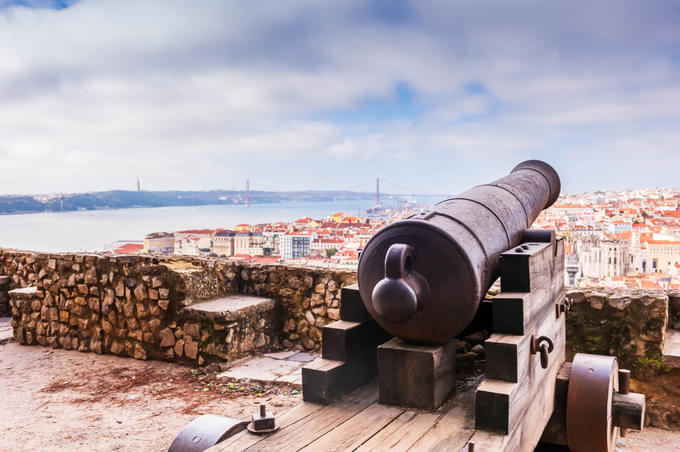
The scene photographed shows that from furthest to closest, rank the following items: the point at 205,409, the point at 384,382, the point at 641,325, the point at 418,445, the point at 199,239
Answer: the point at 199,239 → the point at 205,409 → the point at 641,325 → the point at 384,382 → the point at 418,445

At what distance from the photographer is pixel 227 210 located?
52.5 ft

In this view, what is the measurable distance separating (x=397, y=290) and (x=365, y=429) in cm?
55

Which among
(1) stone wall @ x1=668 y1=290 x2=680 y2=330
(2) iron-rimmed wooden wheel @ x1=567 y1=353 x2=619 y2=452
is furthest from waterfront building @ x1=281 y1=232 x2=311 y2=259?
(2) iron-rimmed wooden wheel @ x1=567 y1=353 x2=619 y2=452

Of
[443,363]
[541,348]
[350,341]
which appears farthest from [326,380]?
[541,348]

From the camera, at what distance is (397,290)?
1.91 m

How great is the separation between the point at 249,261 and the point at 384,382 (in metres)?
3.71

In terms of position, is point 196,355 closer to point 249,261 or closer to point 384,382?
point 249,261

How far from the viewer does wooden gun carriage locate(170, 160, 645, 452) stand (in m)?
1.92

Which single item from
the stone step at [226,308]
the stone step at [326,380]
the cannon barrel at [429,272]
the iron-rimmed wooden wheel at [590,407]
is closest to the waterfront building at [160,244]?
the stone step at [226,308]

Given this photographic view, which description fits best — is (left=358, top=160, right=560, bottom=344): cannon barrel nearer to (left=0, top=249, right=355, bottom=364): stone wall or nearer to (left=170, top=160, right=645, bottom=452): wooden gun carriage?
(left=170, top=160, right=645, bottom=452): wooden gun carriage

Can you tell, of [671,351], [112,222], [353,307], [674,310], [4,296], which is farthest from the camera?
[112,222]

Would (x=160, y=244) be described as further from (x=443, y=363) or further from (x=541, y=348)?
(x=541, y=348)

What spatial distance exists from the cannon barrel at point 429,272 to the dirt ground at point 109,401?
217cm

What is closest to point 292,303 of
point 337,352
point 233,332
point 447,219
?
point 233,332
